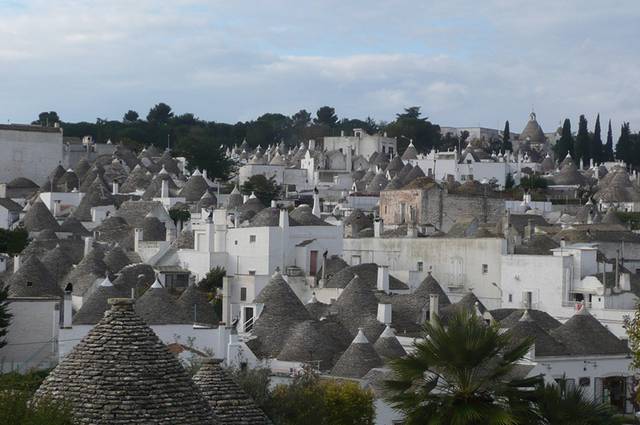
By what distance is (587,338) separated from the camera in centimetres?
4525

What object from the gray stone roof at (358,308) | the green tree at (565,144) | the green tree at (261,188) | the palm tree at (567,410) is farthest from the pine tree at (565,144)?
the palm tree at (567,410)

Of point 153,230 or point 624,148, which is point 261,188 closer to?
point 153,230

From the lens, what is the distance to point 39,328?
41.5 metres

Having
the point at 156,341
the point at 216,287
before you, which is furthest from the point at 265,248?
the point at 156,341

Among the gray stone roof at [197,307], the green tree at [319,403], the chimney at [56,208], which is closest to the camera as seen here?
the green tree at [319,403]

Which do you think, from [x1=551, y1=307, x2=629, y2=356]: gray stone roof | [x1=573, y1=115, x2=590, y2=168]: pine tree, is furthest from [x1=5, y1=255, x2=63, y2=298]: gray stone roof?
[x1=573, y1=115, x2=590, y2=168]: pine tree

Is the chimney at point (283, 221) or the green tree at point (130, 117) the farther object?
the green tree at point (130, 117)

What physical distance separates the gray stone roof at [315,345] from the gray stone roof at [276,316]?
57 cm

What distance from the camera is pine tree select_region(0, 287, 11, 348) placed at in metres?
40.3

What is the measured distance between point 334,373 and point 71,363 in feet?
78.1

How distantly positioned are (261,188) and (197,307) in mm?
42525

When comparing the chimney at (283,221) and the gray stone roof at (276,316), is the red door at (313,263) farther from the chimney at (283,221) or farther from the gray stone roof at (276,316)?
the gray stone roof at (276,316)

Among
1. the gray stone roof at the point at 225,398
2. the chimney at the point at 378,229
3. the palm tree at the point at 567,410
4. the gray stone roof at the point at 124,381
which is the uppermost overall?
the gray stone roof at the point at 124,381

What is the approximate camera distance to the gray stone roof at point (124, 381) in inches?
581
